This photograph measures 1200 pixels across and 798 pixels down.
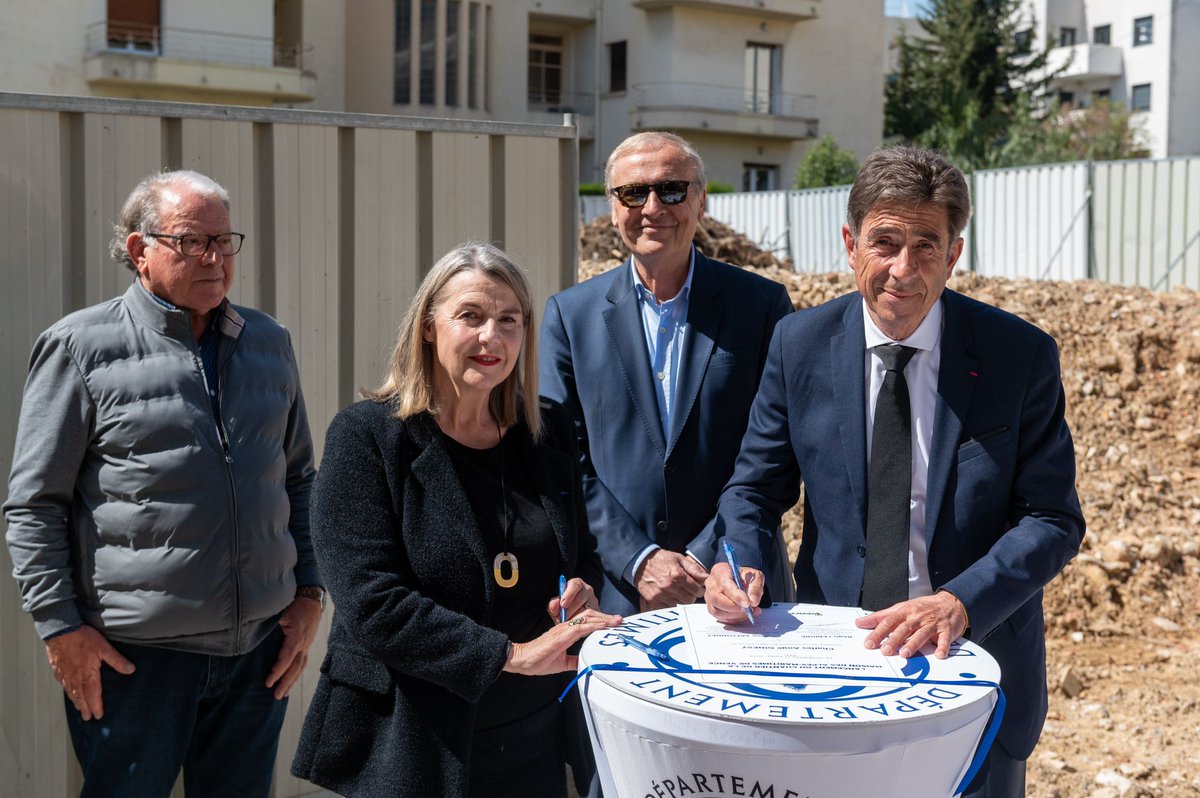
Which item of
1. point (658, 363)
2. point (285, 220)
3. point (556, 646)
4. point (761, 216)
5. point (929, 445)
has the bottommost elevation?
point (556, 646)

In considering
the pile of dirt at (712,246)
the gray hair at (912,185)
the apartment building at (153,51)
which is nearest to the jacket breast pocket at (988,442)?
the gray hair at (912,185)

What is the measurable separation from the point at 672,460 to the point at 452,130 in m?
1.92

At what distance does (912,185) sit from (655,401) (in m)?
1.14

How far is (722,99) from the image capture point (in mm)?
40281

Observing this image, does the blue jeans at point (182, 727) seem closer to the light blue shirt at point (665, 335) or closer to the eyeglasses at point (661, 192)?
the light blue shirt at point (665, 335)

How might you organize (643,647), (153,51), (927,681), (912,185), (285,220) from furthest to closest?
(153,51) → (285,220) → (912,185) → (643,647) → (927,681)

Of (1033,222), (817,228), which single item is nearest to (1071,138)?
(817,228)

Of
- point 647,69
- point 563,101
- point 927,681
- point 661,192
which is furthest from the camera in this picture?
point 563,101

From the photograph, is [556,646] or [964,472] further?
[964,472]

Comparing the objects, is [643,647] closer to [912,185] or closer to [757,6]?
[912,185]

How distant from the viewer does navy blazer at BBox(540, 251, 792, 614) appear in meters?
3.45

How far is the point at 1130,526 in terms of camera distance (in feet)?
28.6

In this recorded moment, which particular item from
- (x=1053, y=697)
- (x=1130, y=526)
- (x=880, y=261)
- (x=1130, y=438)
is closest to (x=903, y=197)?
(x=880, y=261)

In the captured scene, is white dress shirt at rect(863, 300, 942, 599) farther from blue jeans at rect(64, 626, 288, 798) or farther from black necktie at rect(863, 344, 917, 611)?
blue jeans at rect(64, 626, 288, 798)
